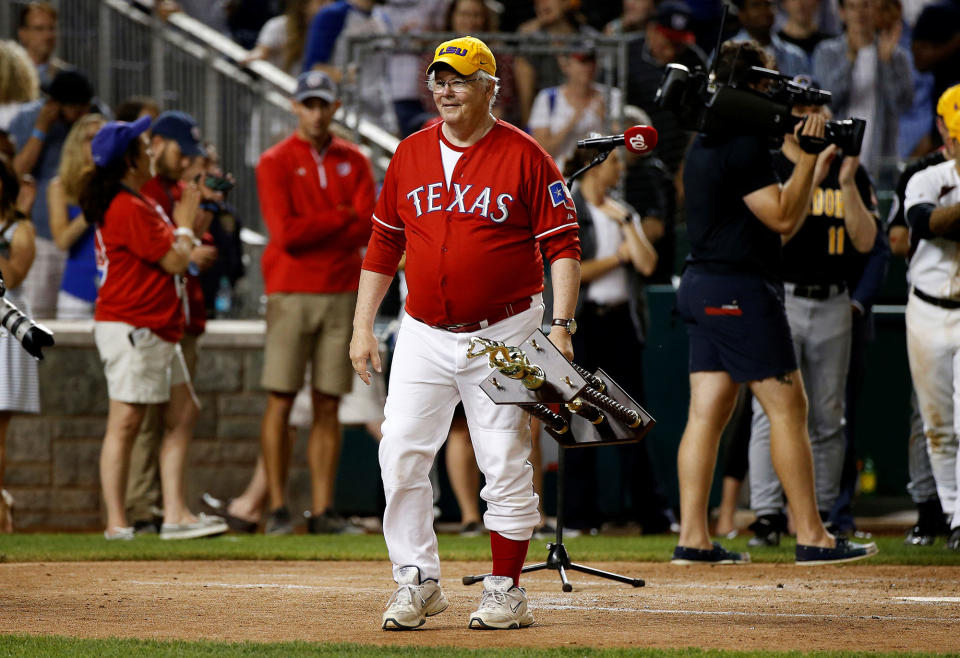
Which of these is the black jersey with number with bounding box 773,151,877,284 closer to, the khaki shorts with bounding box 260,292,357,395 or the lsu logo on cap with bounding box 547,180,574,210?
the khaki shorts with bounding box 260,292,357,395

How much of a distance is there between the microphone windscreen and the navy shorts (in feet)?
4.09

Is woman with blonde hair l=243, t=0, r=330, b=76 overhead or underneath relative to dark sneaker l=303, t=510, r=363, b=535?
overhead

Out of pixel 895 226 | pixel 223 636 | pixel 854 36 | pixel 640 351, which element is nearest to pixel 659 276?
pixel 640 351

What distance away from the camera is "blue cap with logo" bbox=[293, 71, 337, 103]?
920 cm

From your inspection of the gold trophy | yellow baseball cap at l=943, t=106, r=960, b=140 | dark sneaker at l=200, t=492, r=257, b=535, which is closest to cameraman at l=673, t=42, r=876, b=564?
yellow baseball cap at l=943, t=106, r=960, b=140

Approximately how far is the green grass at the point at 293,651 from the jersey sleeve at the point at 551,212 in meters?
1.48

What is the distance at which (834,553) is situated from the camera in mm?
7188

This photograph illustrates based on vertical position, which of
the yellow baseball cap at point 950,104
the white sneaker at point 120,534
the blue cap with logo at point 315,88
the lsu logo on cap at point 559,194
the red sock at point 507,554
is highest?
the blue cap with logo at point 315,88

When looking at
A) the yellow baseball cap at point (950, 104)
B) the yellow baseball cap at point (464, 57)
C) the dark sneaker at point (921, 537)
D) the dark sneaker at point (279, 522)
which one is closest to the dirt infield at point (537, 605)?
the dark sneaker at point (921, 537)

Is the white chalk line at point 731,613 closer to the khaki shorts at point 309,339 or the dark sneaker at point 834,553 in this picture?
the dark sneaker at point 834,553

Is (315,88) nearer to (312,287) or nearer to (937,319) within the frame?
(312,287)

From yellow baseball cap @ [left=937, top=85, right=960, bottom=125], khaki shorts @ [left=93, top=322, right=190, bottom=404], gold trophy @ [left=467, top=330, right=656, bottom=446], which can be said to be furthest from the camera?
khaki shorts @ [left=93, top=322, right=190, bottom=404]

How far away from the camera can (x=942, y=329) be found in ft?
26.3

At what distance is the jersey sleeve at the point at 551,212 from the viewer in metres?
5.27
